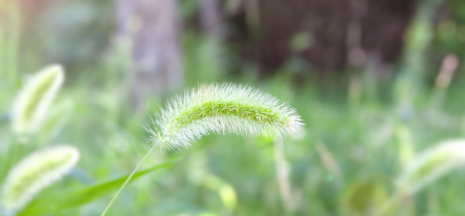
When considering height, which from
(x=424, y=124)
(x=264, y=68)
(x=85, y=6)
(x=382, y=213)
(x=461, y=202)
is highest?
(x=85, y=6)

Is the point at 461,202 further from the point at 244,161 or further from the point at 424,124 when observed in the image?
the point at 424,124

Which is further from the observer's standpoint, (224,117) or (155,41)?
(155,41)

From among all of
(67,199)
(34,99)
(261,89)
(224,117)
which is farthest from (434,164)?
(261,89)

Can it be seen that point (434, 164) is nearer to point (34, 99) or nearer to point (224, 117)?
point (224, 117)

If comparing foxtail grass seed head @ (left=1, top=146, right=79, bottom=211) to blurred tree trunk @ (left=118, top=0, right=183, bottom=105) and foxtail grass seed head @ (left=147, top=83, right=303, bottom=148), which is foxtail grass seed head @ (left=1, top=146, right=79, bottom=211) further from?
blurred tree trunk @ (left=118, top=0, right=183, bottom=105)

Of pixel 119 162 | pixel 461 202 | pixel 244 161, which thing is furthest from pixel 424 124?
pixel 119 162

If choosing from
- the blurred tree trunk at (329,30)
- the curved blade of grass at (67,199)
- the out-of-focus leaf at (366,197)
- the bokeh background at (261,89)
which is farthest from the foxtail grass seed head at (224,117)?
the blurred tree trunk at (329,30)
